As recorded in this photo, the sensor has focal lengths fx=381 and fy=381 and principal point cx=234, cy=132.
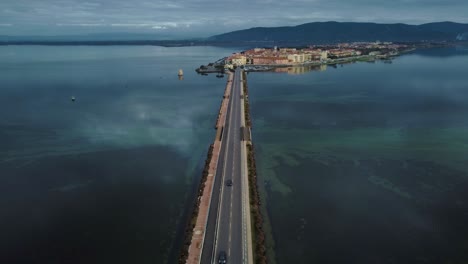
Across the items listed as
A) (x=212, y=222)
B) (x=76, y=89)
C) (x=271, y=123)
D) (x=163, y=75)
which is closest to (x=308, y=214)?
(x=212, y=222)

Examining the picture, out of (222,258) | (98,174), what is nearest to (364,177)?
(222,258)

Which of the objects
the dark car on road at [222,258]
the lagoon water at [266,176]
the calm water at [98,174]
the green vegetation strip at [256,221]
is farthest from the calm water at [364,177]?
the calm water at [98,174]

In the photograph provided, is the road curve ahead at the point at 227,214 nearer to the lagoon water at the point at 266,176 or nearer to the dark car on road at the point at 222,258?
the dark car on road at the point at 222,258

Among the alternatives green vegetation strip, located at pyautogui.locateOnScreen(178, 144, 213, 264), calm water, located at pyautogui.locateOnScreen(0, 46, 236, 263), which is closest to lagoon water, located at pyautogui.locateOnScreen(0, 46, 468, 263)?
calm water, located at pyautogui.locateOnScreen(0, 46, 236, 263)

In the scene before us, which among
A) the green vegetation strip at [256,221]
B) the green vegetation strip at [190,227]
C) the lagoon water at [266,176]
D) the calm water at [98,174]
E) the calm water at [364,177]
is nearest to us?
the green vegetation strip at [190,227]

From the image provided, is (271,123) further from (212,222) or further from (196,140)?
(212,222)
